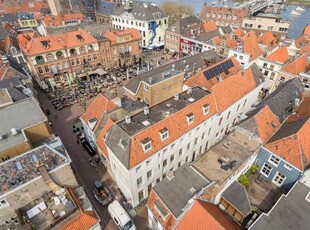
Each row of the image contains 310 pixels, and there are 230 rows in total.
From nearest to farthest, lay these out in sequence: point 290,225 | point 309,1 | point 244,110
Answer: point 290,225, point 244,110, point 309,1

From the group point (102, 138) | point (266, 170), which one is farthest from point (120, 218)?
point (266, 170)

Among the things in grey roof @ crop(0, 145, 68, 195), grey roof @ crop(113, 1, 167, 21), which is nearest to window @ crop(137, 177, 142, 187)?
grey roof @ crop(0, 145, 68, 195)

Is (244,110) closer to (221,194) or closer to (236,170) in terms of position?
(236,170)

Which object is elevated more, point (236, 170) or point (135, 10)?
point (135, 10)

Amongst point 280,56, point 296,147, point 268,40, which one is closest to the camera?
point 296,147

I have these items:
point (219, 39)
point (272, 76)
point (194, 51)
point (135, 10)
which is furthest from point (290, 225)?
point (135, 10)

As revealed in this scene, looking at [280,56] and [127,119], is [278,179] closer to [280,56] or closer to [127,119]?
[127,119]
